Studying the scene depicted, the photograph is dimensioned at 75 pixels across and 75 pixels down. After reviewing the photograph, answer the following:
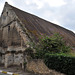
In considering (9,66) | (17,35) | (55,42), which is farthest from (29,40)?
(9,66)

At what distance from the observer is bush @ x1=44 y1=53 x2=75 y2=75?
6.39 metres

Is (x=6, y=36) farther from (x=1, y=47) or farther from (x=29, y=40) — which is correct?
(x=29, y=40)

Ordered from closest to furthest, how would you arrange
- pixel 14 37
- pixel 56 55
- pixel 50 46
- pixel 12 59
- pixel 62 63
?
pixel 62 63, pixel 56 55, pixel 50 46, pixel 12 59, pixel 14 37

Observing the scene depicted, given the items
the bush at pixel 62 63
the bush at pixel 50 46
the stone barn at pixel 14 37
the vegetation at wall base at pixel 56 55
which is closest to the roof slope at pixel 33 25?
the stone barn at pixel 14 37

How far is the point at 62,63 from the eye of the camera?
6855mm

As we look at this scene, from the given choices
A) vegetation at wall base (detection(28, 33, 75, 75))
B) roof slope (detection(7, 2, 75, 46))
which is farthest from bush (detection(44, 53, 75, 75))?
roof slope (detection(7, 2, 75, 46))

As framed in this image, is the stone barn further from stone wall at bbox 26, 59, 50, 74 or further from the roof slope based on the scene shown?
stone wall at bbox 26, 59, 50, 74

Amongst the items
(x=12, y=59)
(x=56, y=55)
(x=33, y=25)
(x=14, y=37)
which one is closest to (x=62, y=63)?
(x=56, y=55)

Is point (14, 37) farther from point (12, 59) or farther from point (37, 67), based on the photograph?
point (37, 67)

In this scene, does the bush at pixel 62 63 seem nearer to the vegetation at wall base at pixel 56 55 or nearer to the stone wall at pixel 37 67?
the vegetation at wall base at pixel 56 55

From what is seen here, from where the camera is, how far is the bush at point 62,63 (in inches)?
252

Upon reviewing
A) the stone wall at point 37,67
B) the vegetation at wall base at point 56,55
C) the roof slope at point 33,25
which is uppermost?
the roof slope at point 33,25

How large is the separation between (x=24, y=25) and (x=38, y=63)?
5257 mm

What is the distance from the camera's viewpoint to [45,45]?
945cm
